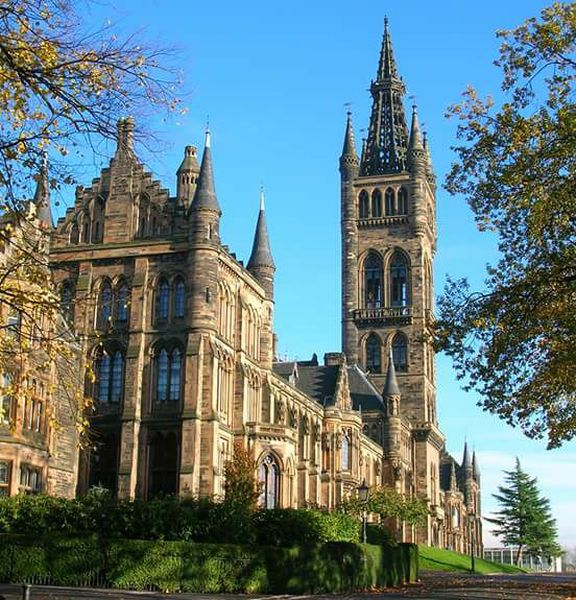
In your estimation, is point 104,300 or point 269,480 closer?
point 104,300

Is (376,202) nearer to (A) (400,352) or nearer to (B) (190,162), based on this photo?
(A) (400,352)

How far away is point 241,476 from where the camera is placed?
1941 inches

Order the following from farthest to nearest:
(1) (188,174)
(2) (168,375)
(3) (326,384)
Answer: (3) (326,384), (1) (188,174), (2) (168,375)

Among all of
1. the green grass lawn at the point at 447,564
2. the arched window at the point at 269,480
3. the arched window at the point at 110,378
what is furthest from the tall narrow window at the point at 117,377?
the green grass lawn at the point at 447,564

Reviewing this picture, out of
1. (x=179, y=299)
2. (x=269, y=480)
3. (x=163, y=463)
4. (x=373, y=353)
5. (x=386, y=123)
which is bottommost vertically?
(x=269, y=480)

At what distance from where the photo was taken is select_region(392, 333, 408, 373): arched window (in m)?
102

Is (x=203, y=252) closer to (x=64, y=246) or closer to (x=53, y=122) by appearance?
(x=64, y=246)

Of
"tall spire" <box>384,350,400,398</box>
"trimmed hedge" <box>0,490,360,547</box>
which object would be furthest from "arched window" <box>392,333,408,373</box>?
"trimmed hedge" <box>0,490,360,547</box>

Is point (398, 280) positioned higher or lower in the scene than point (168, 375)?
higher

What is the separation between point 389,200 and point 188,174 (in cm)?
5061

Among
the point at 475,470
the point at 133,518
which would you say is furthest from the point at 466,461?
the point at 133,518

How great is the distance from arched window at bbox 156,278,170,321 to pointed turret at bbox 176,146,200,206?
6.82 m

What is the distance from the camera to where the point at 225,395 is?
2132 inches

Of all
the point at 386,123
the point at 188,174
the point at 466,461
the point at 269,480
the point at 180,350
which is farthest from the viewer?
the point at 466,461
